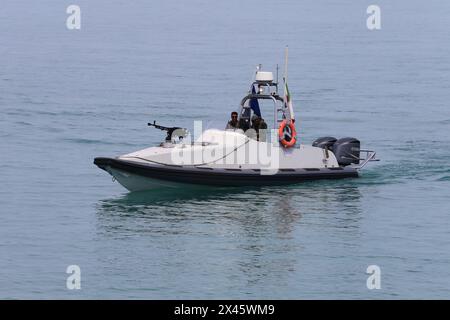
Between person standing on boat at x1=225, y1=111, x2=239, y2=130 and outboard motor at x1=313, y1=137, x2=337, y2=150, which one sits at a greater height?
person standing on boat at x1=225, y1=111, x2=239, y2=130

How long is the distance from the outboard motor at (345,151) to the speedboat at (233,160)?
1.04ft

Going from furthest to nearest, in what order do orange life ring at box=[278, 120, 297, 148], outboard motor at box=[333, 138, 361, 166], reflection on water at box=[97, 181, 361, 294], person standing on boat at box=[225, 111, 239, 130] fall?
1. outboard motor at box=[333, 138, 361, 166]
2. person standing on boat at box=[225, 111, 239, 130]
3. orange life ring at box=[278, 120, 297, 148]
4. reflection on water at box=[97, 181, 361, 294]

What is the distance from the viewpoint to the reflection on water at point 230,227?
98.4 feet

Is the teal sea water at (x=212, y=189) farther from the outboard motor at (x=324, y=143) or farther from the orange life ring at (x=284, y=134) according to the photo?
the outboard motor at (x=324, y=143)

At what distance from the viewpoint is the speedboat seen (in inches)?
1458

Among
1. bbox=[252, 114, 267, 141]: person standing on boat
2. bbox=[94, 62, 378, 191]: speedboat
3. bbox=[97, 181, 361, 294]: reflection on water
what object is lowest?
bbox=[97, 181, 361, 294]: reflection on water

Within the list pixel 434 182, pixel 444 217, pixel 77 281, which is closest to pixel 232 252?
pixel 77 281

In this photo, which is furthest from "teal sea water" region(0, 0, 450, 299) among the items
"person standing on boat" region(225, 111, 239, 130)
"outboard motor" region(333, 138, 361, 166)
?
"person standing on boat" region(225, 111, 239, 130)

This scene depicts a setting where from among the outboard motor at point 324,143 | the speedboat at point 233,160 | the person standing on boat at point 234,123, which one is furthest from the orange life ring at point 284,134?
the outboard motor at point 324,143

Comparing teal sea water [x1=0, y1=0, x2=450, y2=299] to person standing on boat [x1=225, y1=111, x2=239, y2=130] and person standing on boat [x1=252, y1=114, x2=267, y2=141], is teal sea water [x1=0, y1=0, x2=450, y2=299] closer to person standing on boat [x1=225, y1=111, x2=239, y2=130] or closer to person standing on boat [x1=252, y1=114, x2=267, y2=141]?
person standing on boat [x1=252, y1=114, x2=267, y2=141]

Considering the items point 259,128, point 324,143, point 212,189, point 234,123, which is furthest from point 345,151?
point 212,189

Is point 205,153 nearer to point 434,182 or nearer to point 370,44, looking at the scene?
point 434,182

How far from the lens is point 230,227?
34031 mm

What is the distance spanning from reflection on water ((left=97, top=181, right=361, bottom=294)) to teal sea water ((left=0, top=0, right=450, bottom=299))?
0.08 meters
